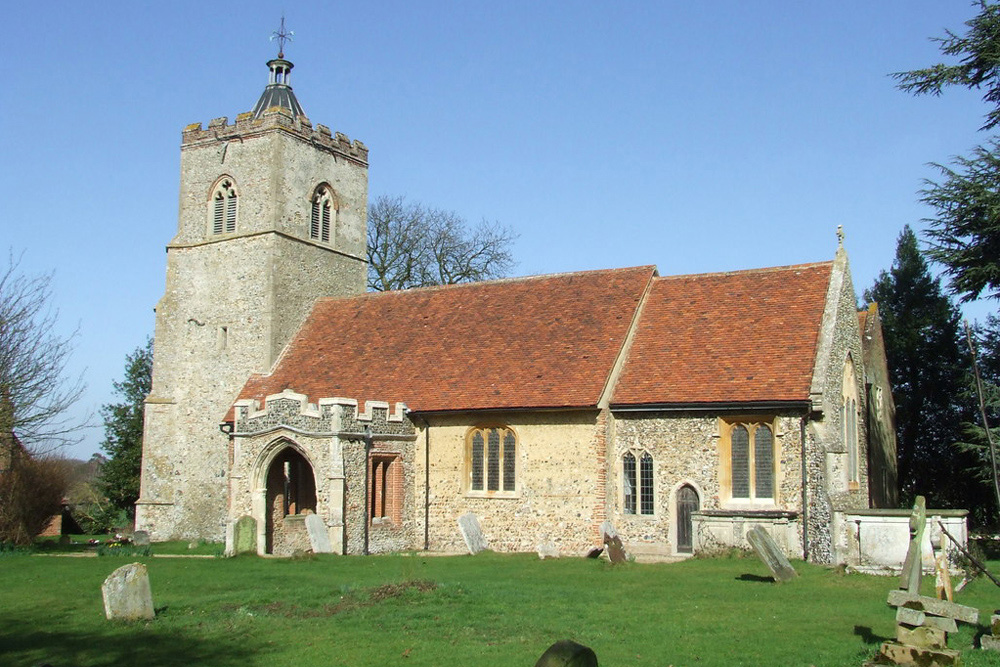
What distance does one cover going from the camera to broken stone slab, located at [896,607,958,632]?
10.4 meters

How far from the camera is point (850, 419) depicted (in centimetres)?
2511

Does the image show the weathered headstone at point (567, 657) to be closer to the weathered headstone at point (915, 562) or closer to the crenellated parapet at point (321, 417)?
the weathered headstone at point (915, 562)

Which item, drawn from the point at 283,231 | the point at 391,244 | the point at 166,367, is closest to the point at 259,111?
the point at 283,231

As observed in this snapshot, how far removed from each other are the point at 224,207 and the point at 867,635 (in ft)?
84.1

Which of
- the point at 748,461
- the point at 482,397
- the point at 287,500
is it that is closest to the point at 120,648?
the point at 482,397

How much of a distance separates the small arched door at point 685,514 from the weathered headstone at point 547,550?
2.88 m

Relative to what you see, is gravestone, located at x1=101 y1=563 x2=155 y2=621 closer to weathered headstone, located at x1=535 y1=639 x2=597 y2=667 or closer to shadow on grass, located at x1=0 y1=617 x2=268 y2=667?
shadow on grass, located at x1=0 y1=617 x2=268 y2=667

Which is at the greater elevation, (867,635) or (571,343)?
(571,343)

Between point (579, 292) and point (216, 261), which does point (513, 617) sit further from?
point (216, 261)

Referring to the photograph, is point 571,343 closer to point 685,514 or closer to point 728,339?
point 728,339

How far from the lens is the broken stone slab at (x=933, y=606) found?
10.6 metres

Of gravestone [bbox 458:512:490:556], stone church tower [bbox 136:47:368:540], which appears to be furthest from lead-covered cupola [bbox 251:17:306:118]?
gravestone [bbox 458:512:490:556]

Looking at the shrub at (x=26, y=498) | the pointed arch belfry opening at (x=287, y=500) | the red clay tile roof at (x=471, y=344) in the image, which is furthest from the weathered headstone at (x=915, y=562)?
the shrub at (x=26, y=498)

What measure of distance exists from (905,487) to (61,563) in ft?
96.2
